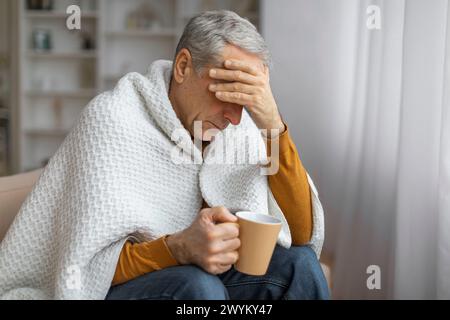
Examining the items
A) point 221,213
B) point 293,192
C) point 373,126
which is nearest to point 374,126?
point 373,126

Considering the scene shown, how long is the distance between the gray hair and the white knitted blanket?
0.12 m

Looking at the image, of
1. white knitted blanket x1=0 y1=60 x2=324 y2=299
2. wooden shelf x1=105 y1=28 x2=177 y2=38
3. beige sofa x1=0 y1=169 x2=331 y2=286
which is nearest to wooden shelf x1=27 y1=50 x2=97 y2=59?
wooden shelf x1=105 y1=28 x2=177 y2=38

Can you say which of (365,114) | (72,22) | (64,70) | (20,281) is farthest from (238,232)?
(64,70)

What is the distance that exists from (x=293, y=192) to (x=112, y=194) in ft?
1.34

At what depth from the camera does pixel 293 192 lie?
1165 millimetres

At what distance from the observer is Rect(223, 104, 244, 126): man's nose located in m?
1.12

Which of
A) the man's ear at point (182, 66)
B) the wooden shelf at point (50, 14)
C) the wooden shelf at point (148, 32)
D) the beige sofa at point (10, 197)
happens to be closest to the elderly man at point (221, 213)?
the man's ear at point (182, 66)

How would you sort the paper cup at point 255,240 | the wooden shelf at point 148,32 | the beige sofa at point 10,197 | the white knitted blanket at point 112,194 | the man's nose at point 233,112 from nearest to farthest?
the paper cup at point 255,240 → the white knitted blanket at point 112,194 → the man's nose at point 233,112 → the beige sofa at point 10,197 → the wooden shelf at point 148,32

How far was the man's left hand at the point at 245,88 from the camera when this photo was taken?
1046 mm

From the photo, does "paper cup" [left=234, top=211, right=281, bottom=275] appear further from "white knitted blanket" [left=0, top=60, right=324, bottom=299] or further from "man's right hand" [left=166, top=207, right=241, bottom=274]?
"white knitted blanket" [left=0, top=60, right=324, bottom=299]

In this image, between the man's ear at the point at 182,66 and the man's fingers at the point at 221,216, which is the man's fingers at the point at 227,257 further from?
the man's ear at the point at 182,66

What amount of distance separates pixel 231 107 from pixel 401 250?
81 centimetres

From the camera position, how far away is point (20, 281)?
1060 millimetres

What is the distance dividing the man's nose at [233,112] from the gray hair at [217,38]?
10cm
